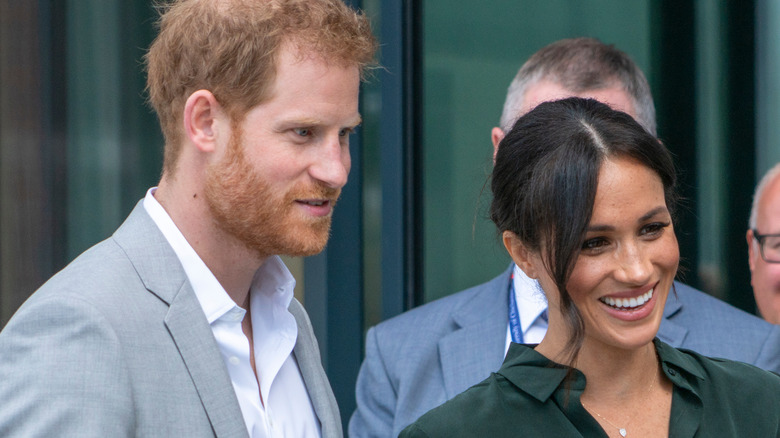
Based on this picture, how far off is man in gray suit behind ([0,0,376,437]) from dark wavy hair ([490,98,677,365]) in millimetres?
408

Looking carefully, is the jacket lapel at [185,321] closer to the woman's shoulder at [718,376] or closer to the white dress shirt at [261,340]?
the white dress shirt at [261,340]

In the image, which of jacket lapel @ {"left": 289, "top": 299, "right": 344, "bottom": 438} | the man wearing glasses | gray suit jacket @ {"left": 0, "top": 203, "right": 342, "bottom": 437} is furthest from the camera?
the man wearing glasses

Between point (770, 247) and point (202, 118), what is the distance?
5.93 feet

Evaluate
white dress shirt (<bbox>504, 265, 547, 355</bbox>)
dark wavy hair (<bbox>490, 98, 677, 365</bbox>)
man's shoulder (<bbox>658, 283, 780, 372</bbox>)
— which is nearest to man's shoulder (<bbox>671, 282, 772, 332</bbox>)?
man's shoulder (<bbox>658, 283, 780, 372</bbox>)

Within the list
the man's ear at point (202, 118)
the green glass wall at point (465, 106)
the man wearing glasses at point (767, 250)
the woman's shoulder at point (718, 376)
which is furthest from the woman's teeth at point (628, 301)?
the green glass wall at point (465, 106)

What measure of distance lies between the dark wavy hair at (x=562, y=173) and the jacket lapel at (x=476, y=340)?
2.62 feet

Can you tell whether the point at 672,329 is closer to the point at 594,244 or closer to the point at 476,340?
the point at 476,340

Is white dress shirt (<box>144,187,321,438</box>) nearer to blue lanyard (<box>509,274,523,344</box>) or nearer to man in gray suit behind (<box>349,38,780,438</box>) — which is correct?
man in gray suit behind (<box>349,38,780,438</box>)

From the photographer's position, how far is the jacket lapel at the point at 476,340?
9.12ft

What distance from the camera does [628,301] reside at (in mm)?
1908

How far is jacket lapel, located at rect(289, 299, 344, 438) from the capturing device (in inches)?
92.0

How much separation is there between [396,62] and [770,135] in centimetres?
190

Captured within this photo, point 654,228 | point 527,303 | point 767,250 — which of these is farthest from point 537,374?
point 767,250

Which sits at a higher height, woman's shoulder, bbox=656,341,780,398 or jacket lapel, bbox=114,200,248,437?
jacket lapel, bbox=114,200,248,437
